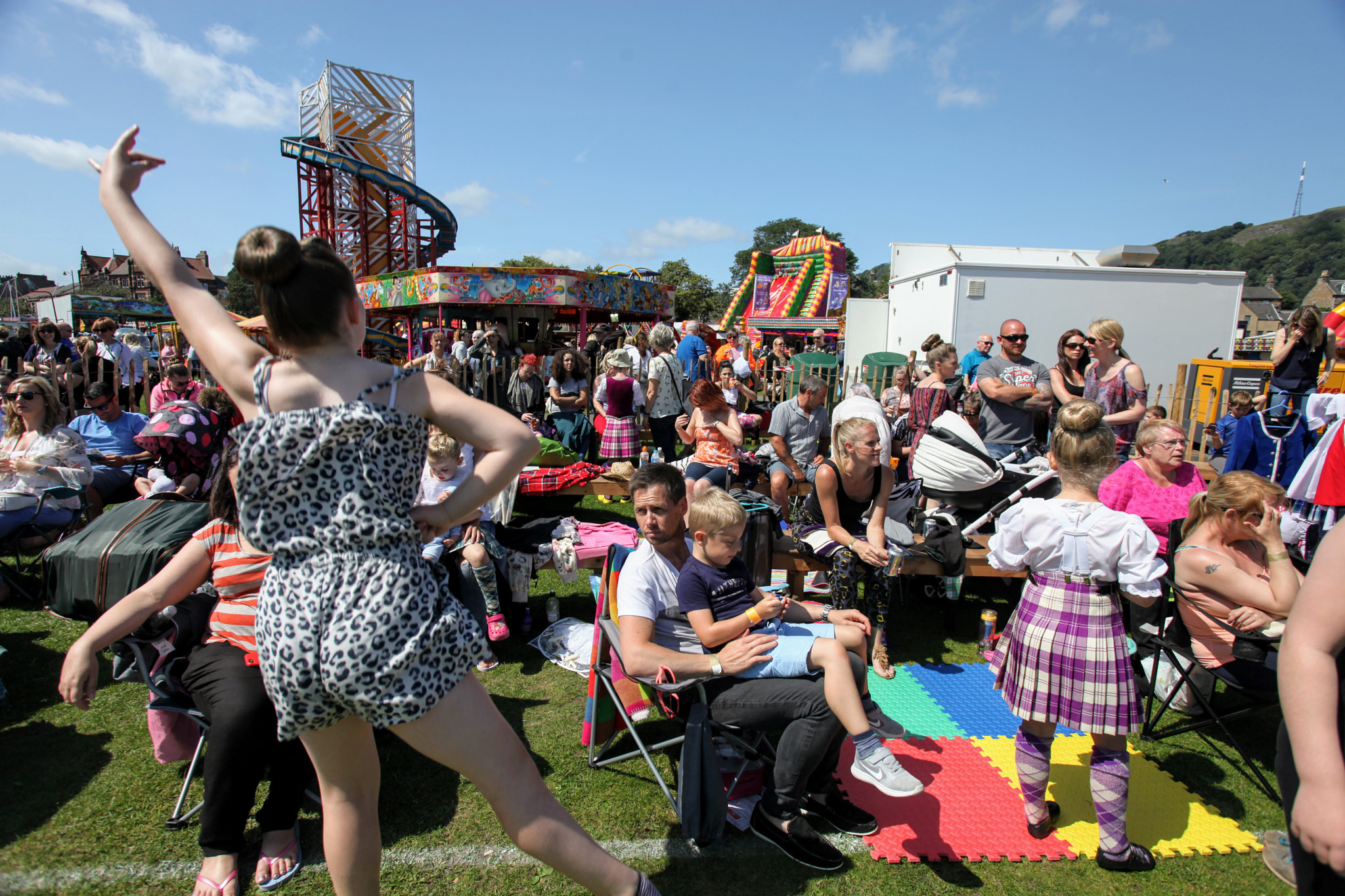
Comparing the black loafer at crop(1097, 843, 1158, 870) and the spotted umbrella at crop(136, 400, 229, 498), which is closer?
the black loafer at crop(1097, 843, 1158, 870)

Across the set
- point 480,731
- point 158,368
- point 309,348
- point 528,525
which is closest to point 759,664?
point 480,731

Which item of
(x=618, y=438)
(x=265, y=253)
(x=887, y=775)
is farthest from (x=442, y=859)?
(x=618, y=438)

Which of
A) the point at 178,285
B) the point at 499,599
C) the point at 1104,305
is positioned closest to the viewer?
the point at 178,285

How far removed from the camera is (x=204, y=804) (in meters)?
2.20

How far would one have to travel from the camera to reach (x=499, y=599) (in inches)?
164

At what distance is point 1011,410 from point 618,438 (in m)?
3.62

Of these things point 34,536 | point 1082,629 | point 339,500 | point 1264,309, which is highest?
point 1264,309

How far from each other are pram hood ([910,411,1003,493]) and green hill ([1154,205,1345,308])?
95.3 meters

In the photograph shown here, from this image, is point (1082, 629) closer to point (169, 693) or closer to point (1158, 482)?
point (1158, 482)

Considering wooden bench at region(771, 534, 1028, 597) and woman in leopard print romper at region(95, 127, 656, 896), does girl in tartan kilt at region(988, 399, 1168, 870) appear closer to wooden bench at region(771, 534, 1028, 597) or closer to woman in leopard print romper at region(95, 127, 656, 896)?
wooden bench at region(771, 534, 1028, 597)

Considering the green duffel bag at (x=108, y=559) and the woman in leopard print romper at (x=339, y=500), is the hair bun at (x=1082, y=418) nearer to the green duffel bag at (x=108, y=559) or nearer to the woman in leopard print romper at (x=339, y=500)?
the woman in leopard print romper at (x=339, y=500)

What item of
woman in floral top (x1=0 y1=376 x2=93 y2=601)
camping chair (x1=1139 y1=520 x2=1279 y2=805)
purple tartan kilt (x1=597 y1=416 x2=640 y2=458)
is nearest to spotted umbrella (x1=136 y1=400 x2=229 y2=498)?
woman in floral top (x1=0 y1=376 x2=93 y2=601)

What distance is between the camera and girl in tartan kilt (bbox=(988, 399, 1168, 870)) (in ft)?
7.74

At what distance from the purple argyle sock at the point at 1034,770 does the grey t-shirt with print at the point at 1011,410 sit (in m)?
3.15
